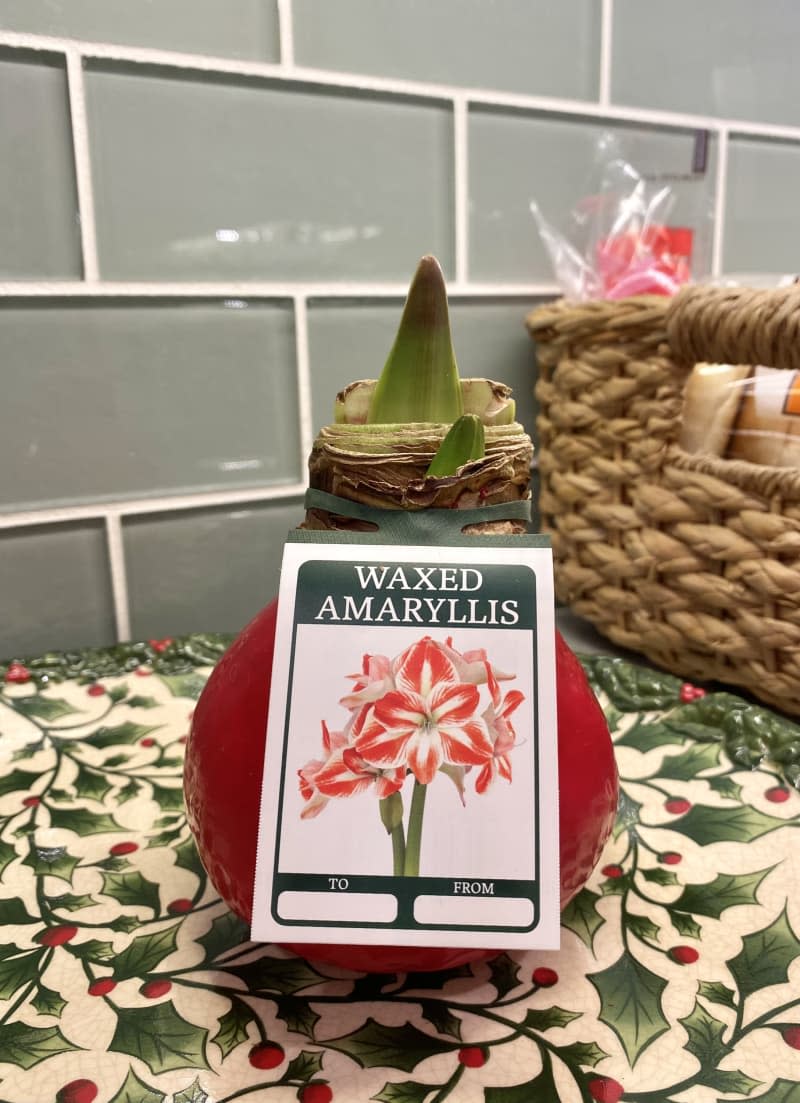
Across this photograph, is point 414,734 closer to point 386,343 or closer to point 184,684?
point 184,684

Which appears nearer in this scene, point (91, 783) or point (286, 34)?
point (91, 783)

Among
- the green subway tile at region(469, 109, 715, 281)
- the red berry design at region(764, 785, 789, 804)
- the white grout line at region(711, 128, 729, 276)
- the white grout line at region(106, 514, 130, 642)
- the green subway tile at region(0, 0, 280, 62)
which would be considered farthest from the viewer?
the white grout line at region(711, 128, 729, 276)

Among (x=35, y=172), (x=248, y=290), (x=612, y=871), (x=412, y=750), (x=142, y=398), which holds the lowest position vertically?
(x=612, y=871)

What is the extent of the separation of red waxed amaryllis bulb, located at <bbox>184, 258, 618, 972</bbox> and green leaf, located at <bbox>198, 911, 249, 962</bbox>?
0.09 feet

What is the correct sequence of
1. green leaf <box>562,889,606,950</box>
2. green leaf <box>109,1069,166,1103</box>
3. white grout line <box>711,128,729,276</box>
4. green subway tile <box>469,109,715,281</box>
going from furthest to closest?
white grout line <box>711,128,729,276</box> < green subway tile <box>469,109,715,281</box> < green leaf <box>562,889,606,950</box> < green leaf <box>109,1069,166,1103</box>

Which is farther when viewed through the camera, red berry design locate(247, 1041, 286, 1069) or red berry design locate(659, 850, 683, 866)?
red berry design locate(659, 850, 683, 866)

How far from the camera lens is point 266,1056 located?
367mm

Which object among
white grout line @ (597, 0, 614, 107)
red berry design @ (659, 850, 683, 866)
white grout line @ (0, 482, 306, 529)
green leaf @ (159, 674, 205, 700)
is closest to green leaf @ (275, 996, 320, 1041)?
red berry design @ (659, 850, 683, 866)

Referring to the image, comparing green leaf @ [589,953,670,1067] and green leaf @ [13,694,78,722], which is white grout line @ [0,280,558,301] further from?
green leaf @ [589,953,670,1067]

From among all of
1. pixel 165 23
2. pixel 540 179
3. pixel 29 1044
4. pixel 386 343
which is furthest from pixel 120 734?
pixel 540 179

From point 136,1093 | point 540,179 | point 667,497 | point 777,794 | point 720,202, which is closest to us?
point 136,1093

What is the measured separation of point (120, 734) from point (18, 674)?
0.14 meters

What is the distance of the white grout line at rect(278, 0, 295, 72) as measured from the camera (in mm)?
856

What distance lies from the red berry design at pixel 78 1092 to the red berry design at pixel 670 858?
318 mm
